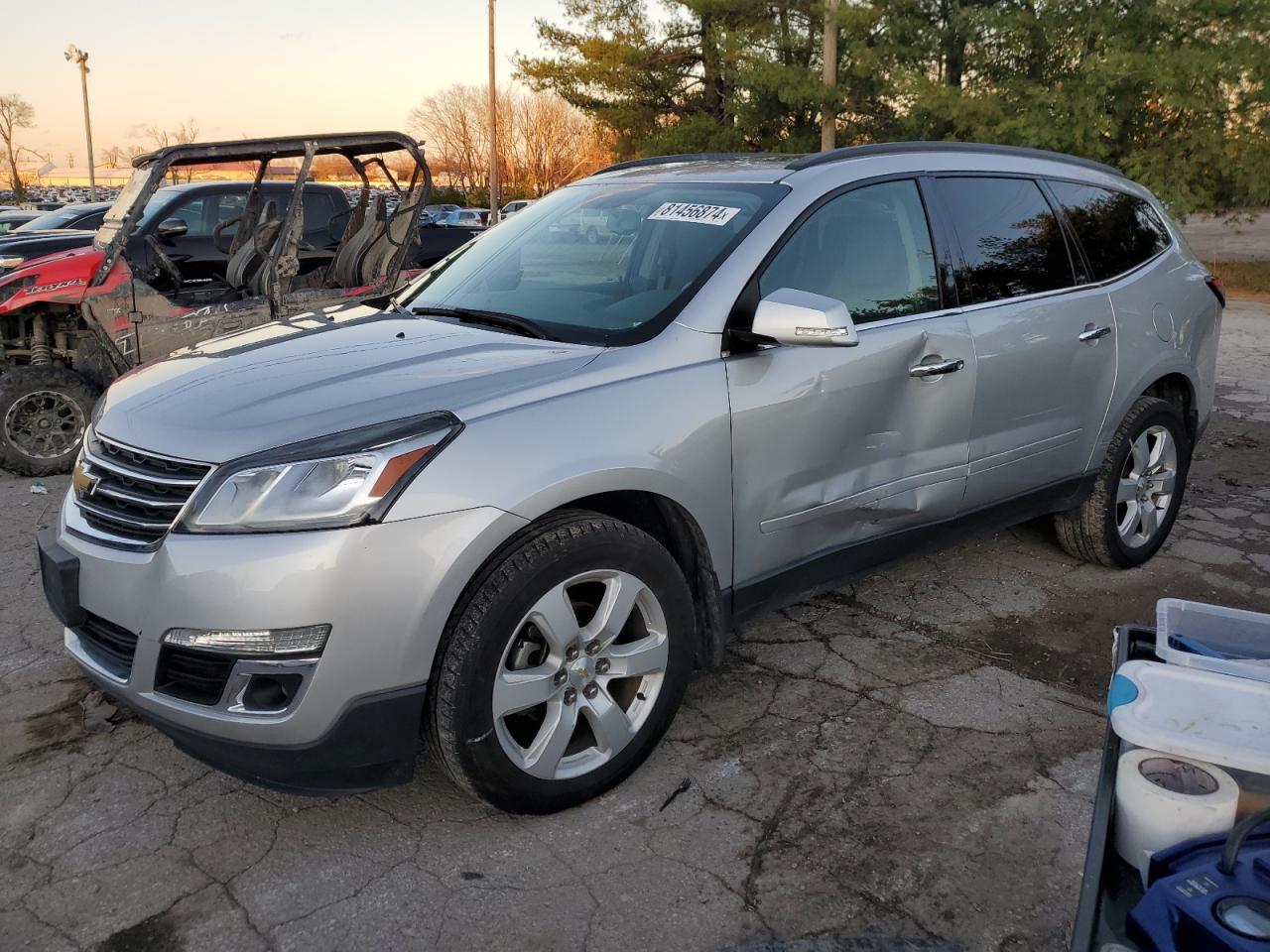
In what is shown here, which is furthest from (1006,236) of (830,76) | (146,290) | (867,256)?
(830,76)

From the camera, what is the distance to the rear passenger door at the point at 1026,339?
3.70m

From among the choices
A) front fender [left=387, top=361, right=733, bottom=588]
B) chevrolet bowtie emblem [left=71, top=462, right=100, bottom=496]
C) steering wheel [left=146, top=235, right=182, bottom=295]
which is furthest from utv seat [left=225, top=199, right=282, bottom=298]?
front fender [left=387, top=361, right=733, bottom=588]

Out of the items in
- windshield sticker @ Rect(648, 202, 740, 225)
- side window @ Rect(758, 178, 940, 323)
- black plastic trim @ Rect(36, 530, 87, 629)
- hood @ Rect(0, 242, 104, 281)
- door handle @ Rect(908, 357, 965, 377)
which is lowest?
black plastic trim @ Rect(36, 530, 87, 629)

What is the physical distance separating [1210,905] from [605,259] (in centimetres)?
255

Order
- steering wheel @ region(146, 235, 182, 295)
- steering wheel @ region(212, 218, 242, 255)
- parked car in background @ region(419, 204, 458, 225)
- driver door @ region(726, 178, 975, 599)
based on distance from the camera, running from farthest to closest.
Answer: parked car in background @ region(419, 204, 458, 225) < steering wheel @ region(212, 218, 242, 255) < steering wheel @ region(146, 235, 182, 295) < driver door @ region(726, 178, 975, 599)

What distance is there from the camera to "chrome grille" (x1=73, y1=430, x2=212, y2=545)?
8.02 feet

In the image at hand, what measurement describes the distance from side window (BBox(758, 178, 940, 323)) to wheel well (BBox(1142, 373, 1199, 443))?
163 centimetres

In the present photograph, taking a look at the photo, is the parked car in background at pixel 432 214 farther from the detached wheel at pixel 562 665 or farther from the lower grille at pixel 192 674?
the lower grille at pixel 192 674

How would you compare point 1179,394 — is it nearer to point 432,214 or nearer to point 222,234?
point 222,234

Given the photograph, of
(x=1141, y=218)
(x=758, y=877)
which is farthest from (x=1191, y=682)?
(x=1141, y=218)

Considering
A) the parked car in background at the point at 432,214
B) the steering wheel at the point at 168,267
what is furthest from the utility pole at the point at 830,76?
the steering wheel at the point at 168,267

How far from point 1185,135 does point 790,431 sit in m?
16.1

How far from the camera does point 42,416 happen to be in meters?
6.60

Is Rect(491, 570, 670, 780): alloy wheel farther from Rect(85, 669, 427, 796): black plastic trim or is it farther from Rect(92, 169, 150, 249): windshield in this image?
Rect(92, 169, 150, 249): windshield
